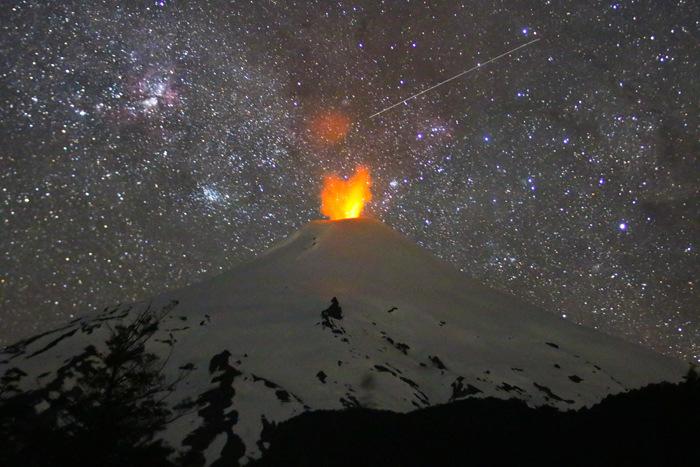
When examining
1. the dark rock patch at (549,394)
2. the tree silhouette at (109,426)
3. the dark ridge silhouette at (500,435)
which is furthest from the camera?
the dark rock patch at (549,394)

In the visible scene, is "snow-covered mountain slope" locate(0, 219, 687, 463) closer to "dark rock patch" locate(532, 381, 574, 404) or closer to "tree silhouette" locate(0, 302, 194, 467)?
"dark rock patch" locate(532, 381, 574, 404)

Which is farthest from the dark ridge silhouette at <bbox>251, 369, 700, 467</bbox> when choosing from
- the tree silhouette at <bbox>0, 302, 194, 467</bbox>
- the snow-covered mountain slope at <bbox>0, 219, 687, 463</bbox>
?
the tree silhouette at <bbox>0, 302, 194, 467</bbox>

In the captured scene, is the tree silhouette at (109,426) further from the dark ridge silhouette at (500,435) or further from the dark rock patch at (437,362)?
the dark rock patch at (437,362)

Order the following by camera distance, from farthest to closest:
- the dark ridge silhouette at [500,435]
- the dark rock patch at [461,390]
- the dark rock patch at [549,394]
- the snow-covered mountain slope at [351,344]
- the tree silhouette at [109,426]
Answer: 1. the dark rock patch at [549,394]
2. the dark rock patch at [461,390]
3. the snow-covered mountain slope at [351,344]
4. the dark ridge silhouette at [500,435]
5. the tree silhouette at [109,426]

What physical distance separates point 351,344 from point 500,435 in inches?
358

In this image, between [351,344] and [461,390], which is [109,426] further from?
[461,390]

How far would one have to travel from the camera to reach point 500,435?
24.2 meters

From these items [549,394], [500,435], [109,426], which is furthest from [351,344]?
[109,426]

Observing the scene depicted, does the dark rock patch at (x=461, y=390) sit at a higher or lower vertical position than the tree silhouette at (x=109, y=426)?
higher

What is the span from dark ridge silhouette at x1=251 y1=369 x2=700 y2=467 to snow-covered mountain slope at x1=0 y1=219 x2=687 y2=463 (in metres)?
0.97

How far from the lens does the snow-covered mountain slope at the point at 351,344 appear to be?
24891 millimetres

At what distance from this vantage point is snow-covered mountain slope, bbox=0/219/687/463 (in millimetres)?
24891

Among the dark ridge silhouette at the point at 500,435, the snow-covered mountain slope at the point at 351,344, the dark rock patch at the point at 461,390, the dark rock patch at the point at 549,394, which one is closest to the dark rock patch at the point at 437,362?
the snow-covered mountain slope at the point at 351,344

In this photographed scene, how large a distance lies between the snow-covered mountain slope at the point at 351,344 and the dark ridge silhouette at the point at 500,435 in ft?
3.19
